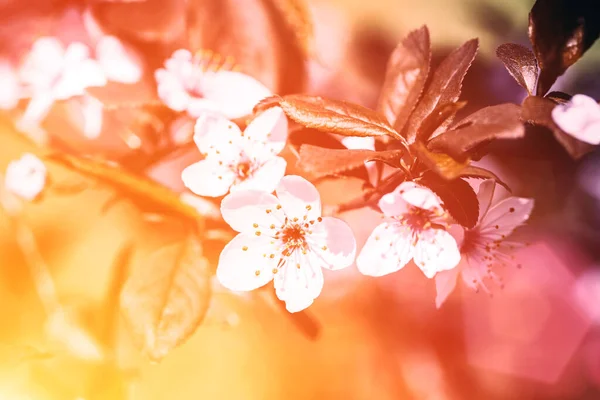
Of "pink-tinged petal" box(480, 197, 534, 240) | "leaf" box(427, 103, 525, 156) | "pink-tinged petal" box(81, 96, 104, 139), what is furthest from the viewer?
"pink-tinged petal" box(81, 96, 104, 139)

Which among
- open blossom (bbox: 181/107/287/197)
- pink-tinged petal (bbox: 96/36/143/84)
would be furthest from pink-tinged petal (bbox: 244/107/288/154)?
pink-tinged petal (bbox: 96/36/143/84)

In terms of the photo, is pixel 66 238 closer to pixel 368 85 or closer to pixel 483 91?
pixel 368 85

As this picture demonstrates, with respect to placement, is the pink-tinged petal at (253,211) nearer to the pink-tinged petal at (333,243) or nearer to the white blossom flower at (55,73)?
the pink-tinged petal at (333,243)

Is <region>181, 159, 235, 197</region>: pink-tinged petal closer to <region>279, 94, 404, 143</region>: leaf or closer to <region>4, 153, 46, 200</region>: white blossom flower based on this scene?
<region>279, 94, 404, 143</region>: leaf

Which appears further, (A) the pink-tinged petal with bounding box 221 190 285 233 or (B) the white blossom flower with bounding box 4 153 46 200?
(B) the white blossom flower with bounding box 4 153 46 200

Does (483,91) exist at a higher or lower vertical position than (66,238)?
higher

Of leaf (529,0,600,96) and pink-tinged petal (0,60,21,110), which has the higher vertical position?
leaf (529,0,600,96)

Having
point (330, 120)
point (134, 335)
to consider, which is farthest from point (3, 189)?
point (330, 120)

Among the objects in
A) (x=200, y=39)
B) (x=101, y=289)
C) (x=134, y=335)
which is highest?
(x=200, y=39)
